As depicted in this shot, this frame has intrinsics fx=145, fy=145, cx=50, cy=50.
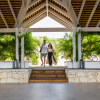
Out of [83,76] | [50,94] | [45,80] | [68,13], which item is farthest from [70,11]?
[50,94]

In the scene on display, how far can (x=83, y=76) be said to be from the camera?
19.8ft

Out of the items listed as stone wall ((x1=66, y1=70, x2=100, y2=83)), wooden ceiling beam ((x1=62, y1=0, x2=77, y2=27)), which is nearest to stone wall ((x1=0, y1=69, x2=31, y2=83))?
stone wall ((x1=66, y1=70, x2=100, y2=83))

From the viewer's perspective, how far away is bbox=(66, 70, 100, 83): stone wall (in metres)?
6.01

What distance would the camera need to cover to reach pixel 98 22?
23.8 feet

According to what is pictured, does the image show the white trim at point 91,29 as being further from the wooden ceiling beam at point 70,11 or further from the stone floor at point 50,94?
the stone floor at point 50,94

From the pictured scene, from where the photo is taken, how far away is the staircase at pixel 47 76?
6062mm

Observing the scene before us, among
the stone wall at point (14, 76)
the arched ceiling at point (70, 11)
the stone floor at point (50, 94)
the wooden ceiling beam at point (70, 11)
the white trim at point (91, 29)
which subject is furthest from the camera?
the white trim at point (91, 29)

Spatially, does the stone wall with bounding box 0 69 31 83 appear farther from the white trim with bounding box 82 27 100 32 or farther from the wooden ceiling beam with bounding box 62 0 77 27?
Answer: the white trim with bounding box 82 27 100 32

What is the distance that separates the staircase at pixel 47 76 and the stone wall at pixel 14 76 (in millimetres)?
299

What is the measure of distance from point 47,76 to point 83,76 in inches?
62.5

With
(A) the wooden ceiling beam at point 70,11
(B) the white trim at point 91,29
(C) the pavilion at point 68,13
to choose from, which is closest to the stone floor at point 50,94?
(C) the pavilion at point 68,13

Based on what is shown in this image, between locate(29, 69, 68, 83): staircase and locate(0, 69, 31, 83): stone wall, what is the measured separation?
Answer: 299mm

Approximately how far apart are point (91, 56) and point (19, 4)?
4.42 metres

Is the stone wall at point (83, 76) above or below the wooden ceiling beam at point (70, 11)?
below
